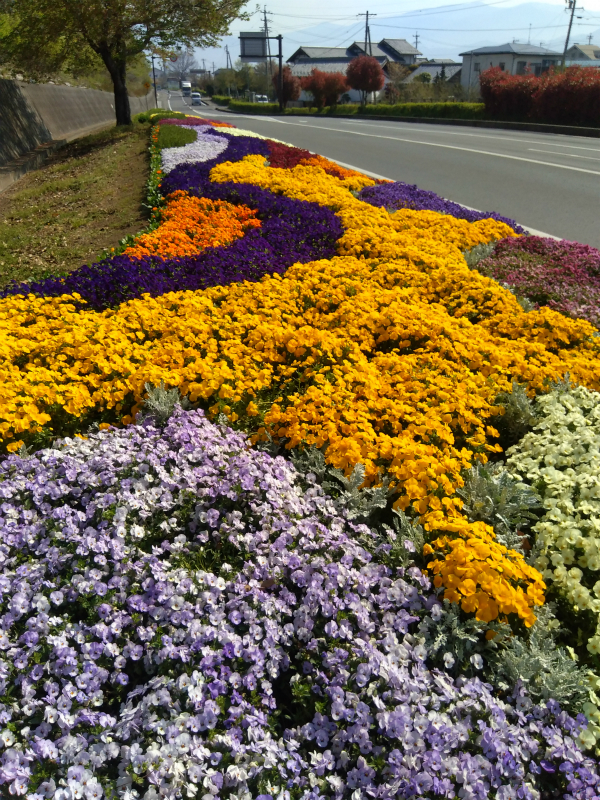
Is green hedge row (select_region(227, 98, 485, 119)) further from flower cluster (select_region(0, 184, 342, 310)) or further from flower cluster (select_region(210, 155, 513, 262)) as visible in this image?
flower cluster (select_region(0, 184, 342, 310))

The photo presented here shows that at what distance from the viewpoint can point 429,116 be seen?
128ft

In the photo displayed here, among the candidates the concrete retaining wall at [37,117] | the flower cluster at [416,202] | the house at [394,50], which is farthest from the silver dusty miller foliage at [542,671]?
the house at [394,50]

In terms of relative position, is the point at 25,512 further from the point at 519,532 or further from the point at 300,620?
the point at 519,532

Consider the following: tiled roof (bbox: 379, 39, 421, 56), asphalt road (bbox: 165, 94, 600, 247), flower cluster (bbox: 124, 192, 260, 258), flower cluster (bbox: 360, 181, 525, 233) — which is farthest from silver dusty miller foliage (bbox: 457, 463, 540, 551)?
tiled roof (bbox: 379, 39, 421, 56)

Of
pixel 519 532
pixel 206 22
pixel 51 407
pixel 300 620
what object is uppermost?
pixel 206 22

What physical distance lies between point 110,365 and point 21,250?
20.5 feet

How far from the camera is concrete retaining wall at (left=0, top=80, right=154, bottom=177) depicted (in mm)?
16781

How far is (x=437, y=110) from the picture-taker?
38.1m

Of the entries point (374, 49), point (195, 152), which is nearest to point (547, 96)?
point (195, 152)

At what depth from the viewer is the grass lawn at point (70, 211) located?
27.6 ft

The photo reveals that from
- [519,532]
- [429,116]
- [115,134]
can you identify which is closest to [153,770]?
[519,532]

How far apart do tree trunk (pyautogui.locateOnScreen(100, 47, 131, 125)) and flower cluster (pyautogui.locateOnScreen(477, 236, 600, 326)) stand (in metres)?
20.3

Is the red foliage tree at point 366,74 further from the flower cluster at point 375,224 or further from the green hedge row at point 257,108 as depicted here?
the flower cluster at point 375,224

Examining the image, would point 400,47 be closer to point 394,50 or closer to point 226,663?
point 394,50
